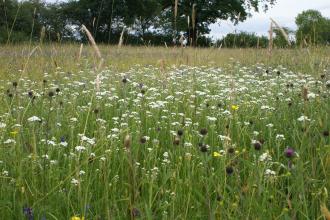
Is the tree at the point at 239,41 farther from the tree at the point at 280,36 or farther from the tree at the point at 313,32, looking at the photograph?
the tree at the point at 313,32

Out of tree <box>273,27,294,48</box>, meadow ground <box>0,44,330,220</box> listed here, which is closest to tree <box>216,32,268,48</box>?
tree <box>273,27,294,48</box>

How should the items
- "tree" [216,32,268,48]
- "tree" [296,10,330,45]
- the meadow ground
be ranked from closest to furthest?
the meadow ground → "tree" [296,10,330,45] → "tree" [216,32,268,48]

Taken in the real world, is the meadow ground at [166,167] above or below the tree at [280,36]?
below

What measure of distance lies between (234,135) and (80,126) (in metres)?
1.21

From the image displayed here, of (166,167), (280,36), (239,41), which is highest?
(280,36)

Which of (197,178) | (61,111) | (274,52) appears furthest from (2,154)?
(274,52)

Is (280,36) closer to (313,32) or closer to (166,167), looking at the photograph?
(313,32)

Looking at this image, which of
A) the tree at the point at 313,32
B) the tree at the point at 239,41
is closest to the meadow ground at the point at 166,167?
the tree at the point at 313,32

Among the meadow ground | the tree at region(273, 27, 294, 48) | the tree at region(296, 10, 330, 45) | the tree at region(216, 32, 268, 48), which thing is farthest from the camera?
the tree at region(216, 32, 268, 48)

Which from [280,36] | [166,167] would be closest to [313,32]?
[280,36]

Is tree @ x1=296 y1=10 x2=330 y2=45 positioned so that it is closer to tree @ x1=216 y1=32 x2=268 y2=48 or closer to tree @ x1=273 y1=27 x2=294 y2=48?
tree @ x1=273 y1=27 x2=294 y2=48

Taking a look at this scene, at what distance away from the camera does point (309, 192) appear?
7.78ft

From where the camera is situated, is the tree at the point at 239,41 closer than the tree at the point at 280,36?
No

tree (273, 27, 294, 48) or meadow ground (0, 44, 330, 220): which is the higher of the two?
tree (273, 27, 294, 48)
